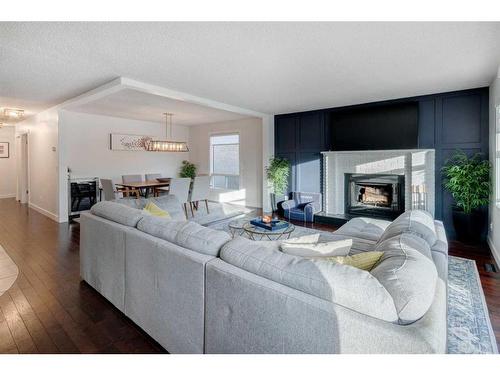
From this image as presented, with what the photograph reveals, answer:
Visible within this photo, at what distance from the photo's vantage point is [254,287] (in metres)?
1.33

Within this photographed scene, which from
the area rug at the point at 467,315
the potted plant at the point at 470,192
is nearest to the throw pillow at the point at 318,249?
the area rug at the point at 467,315

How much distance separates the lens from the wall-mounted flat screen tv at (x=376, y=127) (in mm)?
5078

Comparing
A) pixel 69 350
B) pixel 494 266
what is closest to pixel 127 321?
pixel 69 350

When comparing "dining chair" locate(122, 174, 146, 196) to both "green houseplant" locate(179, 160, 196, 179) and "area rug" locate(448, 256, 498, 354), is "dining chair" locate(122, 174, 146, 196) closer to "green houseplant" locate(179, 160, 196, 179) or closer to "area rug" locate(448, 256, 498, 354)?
"green houseplant" locate(179, 160, 196, 179)

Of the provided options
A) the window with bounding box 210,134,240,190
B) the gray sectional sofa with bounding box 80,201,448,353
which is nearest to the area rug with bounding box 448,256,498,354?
the gray sectional sofa with bounding box 80,201,448,353

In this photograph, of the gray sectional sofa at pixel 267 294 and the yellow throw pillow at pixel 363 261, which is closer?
the gray sectional sofa at pixel 267 294

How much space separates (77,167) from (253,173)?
4.35 metres

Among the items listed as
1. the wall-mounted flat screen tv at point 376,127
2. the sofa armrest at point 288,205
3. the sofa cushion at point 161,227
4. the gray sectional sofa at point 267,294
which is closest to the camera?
the gray sectional sofa at point 267,294

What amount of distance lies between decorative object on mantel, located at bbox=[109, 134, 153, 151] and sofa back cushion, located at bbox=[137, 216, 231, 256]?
6.04m

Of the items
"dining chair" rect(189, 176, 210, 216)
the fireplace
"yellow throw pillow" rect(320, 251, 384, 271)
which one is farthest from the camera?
"dining chair" rect(189, 176, 210, 216)

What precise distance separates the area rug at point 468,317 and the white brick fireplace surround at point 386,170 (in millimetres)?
1953

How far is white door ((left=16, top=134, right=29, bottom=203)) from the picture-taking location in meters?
8.09

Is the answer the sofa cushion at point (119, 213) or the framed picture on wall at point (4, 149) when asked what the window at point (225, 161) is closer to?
the sofa cushion at point (119, 213)

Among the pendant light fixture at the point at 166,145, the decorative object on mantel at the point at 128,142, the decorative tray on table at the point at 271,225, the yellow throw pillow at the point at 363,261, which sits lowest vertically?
the decorative tray on table at the point at 271,225
